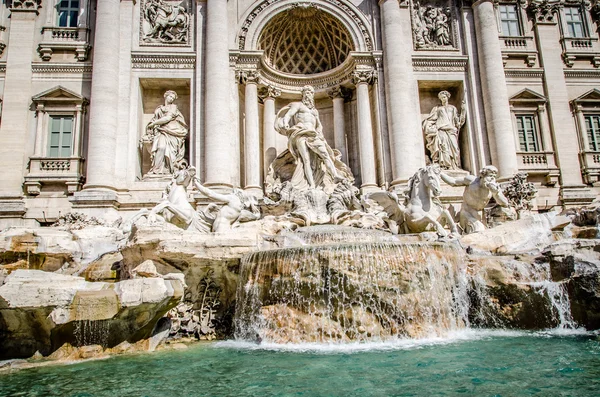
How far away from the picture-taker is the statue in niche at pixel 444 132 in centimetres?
1564

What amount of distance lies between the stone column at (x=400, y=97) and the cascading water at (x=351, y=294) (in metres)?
7.02

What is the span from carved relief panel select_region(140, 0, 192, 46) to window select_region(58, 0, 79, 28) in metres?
2.66

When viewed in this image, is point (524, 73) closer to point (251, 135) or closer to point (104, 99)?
point (251, 135)

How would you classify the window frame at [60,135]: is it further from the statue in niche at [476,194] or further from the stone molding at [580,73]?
the stone molding at [580,73]

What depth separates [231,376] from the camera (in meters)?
5.13

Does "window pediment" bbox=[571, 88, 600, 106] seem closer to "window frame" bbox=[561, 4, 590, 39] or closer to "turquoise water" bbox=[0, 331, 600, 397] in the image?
"window frame" bbox=[561, 4, 590, 39]

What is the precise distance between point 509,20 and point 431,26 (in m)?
3.79

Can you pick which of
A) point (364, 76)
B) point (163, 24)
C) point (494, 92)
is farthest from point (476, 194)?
point (163, 24)

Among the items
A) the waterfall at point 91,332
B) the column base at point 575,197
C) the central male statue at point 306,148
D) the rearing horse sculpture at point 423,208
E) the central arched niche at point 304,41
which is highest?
the central arched niche at point 304,41

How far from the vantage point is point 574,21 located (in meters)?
18.1

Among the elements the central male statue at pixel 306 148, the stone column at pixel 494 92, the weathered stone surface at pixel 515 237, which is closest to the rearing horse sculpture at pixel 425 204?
the weathered stone surface at pixel 515 237

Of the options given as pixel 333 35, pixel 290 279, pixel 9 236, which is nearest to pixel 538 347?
pixel 290 279

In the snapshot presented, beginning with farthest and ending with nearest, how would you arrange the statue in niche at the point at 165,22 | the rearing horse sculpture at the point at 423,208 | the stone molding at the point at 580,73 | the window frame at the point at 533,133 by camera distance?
the stone molding at the point at 580,73
the window frame at the point at 533,133
the statue in niche at the point at 165,22
the rearing horse sculpture at the point at 423,208

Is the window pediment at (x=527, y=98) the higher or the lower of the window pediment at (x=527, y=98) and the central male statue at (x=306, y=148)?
the higher
